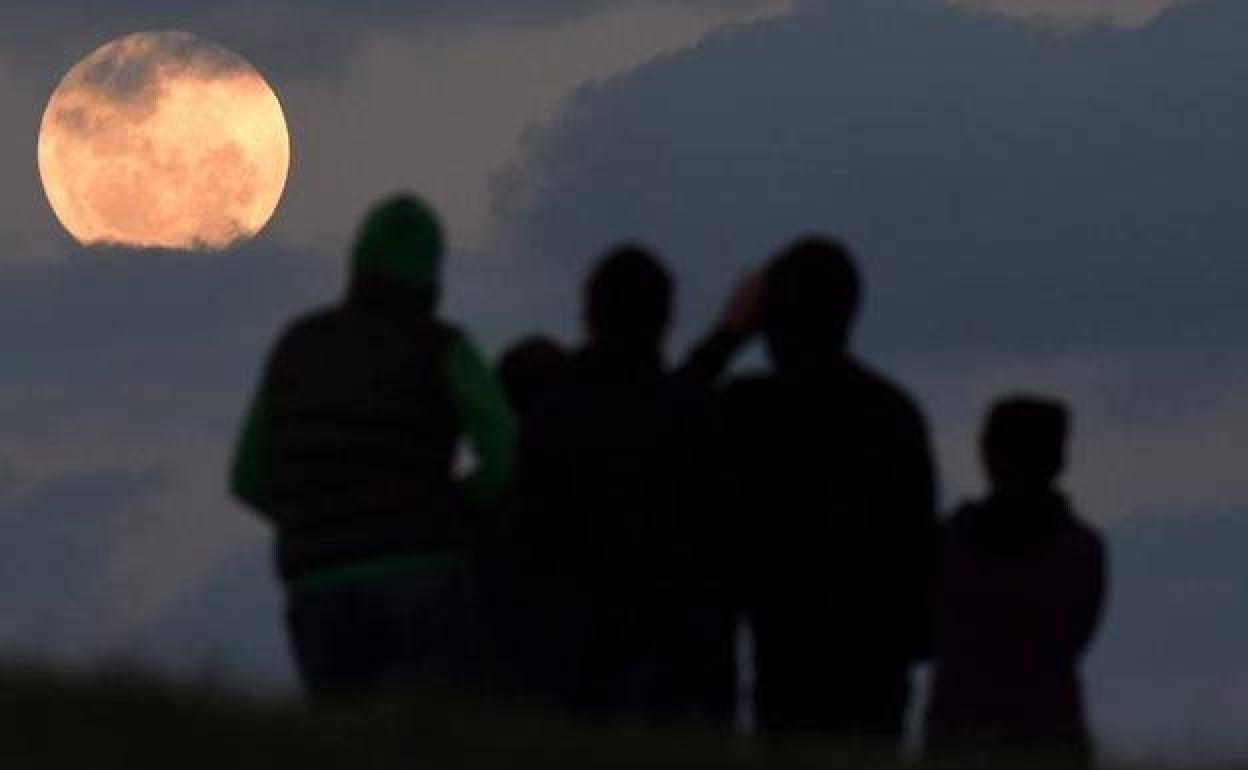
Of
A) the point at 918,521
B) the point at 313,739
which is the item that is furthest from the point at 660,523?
the point at 313,739

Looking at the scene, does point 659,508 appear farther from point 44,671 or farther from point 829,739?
point 44,671

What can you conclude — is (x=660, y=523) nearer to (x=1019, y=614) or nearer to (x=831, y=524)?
(x=831, y=524)

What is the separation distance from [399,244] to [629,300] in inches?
32.1

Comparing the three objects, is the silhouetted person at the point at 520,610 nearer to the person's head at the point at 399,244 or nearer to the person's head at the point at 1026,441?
the person's head at the point at 399,244

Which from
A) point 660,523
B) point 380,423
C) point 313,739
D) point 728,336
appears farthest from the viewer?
point 728,336

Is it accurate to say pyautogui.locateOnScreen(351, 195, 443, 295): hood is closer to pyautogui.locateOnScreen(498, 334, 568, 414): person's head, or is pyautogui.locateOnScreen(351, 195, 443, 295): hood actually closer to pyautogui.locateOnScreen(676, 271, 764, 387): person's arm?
pyautogui.locateOnScreen(498, 334, 568, 414): person's head

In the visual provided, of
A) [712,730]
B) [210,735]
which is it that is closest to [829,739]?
[712,730]

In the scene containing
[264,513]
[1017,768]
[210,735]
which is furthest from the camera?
[264,513]

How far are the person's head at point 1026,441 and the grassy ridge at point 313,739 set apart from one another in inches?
52.8

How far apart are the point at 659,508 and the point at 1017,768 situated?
1602mm

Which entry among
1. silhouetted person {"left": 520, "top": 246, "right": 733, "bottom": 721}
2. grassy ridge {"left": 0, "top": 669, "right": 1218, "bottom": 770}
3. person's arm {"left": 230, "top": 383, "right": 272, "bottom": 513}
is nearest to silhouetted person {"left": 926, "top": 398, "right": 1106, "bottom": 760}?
silhouetted person {"left": 520, "top": 246, "right": 733, "bottom": 721}

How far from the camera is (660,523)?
498 inches

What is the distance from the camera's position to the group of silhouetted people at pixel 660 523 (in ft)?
40.4

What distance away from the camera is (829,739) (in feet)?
40.5
